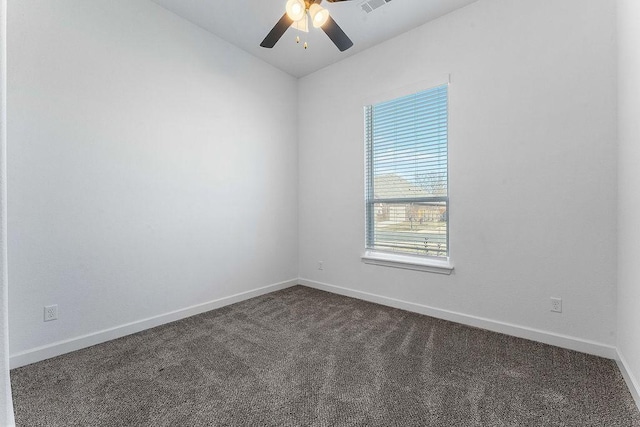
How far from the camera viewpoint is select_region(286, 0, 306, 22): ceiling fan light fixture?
1.90 meters

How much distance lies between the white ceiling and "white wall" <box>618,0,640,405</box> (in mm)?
1307

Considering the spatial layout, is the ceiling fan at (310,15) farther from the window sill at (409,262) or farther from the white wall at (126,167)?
the window sill at (409,262)

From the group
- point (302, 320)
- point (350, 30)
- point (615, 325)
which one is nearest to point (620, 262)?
point (615, 325)

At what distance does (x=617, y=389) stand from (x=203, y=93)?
4.16 metres

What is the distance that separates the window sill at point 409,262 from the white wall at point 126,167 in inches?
55.6

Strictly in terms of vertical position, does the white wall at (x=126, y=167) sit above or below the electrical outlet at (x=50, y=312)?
above

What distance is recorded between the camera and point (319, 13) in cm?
196

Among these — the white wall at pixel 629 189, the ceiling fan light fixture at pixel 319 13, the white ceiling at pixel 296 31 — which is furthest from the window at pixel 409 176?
the ceiling fan light fixture at pixel 319 13

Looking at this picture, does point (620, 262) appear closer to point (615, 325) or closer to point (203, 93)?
point (615, 325)

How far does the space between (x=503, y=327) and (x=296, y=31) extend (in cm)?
358

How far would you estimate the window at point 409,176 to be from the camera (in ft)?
9.82

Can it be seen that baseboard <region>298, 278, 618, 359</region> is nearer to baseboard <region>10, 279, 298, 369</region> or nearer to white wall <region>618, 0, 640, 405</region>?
white wall <region>618, 0, 640, 405</region>

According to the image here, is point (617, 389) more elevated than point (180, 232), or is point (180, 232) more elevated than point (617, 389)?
point (180, 232)

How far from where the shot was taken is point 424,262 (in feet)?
9.98
